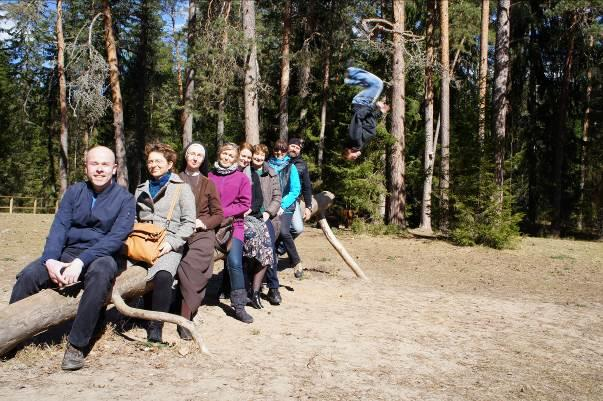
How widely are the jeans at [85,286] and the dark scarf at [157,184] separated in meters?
0.95

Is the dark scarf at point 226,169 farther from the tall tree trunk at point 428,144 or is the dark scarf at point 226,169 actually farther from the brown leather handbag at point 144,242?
the tall tree trunk at point 428,144

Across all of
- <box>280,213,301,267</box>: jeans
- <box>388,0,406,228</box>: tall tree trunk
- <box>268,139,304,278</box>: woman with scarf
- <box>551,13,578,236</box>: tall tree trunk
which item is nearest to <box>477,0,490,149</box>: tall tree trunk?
<box>388,0,406,228</box>: tall tree trunk

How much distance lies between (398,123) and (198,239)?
1273 cm

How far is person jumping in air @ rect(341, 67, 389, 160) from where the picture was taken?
6.89m

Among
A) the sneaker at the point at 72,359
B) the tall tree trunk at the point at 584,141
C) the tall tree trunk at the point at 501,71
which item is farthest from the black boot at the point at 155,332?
the tall tree trunk at the point at 584,141

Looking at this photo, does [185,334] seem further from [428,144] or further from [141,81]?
[141,81]

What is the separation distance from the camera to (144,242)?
465cm

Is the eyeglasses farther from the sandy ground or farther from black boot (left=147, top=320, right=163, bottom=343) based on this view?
the sandy ground

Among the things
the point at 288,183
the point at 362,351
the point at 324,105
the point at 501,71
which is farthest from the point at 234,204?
the point at 324,105

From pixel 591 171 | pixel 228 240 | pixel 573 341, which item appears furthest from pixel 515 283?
pixel 591 171

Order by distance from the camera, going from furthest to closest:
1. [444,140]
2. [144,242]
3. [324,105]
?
[324,105] → [444,140] → [144,242]

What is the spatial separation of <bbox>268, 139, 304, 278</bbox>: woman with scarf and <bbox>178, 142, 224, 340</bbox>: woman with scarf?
170cm

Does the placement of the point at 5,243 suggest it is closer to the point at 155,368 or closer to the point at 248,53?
the point at 248,53

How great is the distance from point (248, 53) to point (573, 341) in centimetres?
996
